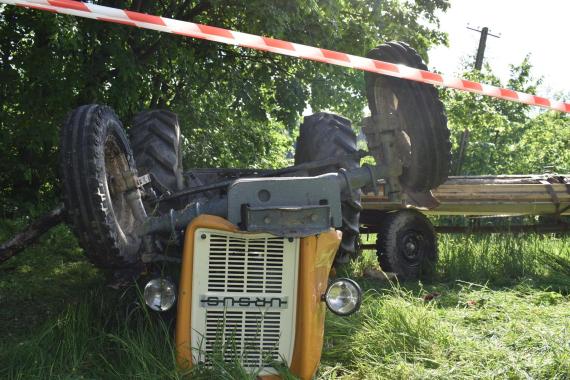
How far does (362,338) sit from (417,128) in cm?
161

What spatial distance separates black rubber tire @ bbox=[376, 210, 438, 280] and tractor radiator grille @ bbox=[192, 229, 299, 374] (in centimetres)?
446

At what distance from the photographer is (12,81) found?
8148 mm

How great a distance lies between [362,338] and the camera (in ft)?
14.0

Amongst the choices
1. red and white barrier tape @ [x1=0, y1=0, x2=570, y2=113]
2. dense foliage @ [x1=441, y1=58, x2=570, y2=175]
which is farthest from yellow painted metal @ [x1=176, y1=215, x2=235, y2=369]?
dense foliage @ [x1=441, y1=58, x2=570, y2=175]

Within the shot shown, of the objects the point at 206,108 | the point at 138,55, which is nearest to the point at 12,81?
the point at 138,55

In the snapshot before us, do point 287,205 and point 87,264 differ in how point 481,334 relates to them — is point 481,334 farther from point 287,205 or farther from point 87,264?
point 87,264

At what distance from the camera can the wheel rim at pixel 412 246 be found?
8.04 m

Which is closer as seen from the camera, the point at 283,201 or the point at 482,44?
the point at 283,201

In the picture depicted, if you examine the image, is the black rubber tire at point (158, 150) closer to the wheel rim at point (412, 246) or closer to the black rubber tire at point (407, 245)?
the black rubber tire at point (407, 245)

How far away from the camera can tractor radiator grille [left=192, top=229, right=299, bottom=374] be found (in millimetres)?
3436

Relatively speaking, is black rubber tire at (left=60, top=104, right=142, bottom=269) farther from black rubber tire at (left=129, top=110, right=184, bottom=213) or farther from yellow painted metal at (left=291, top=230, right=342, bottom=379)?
black rubber tire at (left=129, top=110, right=184, bottom=213)

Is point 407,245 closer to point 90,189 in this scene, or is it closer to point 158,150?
point 158,150

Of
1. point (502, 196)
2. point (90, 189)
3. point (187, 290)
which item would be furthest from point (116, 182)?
point (502, 196)

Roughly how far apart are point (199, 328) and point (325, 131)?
217 cm
